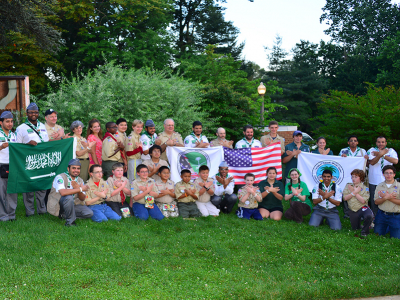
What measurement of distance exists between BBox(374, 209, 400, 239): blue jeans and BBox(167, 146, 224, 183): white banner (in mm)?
3806

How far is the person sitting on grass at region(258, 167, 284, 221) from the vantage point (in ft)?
29.8

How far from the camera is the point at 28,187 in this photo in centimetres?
800

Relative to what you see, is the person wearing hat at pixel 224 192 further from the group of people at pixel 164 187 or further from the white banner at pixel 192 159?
the white banner at pixel 192 159

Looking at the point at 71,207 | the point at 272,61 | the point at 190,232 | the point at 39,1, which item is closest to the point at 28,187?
the point at 71,207

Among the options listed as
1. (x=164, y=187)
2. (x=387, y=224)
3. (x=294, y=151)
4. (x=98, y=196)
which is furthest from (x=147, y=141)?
(x=387, y=224)

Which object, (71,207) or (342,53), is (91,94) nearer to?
(71,207)

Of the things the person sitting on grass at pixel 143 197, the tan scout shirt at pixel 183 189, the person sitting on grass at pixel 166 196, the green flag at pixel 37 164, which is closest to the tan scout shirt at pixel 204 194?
the tan scout shirt at pixel 183 189

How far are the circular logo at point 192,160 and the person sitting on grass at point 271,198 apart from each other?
154cm

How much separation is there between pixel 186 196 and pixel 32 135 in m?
3.50

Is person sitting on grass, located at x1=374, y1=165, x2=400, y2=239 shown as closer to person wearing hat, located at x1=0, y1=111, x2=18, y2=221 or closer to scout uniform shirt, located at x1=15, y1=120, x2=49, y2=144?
scout uniform shirt, located at x1=15, y1=120, x2=49, y2=144

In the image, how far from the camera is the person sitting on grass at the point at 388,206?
25.7 ft

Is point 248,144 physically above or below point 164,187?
above

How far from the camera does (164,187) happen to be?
29.3 ft

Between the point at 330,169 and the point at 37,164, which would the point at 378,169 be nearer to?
the point at 330,169
